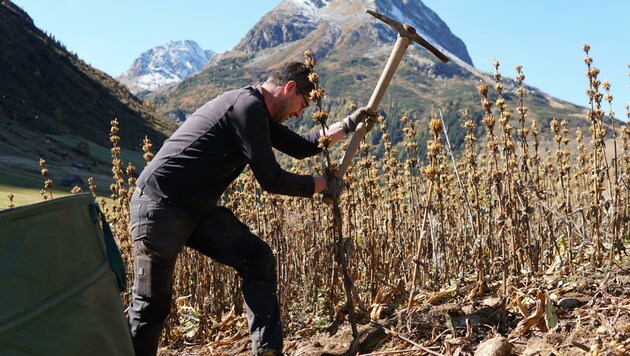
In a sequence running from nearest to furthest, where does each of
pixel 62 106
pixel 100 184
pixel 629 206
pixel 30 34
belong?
pixel 629 206
pixel 100 184
pixel 62 106
pixel 30 34

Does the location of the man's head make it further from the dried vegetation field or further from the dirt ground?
the dirt ground

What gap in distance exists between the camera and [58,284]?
2.00m

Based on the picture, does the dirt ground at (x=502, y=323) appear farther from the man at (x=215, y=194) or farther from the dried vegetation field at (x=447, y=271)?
the man at (x=215, y=194)

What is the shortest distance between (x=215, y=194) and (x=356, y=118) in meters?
0.99

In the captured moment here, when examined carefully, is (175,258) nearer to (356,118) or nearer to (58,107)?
(356,118)

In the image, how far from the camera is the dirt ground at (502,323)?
264 centimetres

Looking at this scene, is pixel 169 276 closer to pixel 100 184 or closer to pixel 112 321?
pixel 112 321

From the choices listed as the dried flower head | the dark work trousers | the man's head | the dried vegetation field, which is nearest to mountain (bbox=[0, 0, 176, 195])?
the dried vegetation field

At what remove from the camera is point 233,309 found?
452 centimetres

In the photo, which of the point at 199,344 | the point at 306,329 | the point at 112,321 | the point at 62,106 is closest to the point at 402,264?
the point at 306,329

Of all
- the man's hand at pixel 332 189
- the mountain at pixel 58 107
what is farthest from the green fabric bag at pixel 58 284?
the mountain at pixel 58 107

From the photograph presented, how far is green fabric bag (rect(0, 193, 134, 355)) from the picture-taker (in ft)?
6.08

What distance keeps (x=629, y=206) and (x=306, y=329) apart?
305 cm

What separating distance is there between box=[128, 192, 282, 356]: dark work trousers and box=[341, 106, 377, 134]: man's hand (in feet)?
2.95
